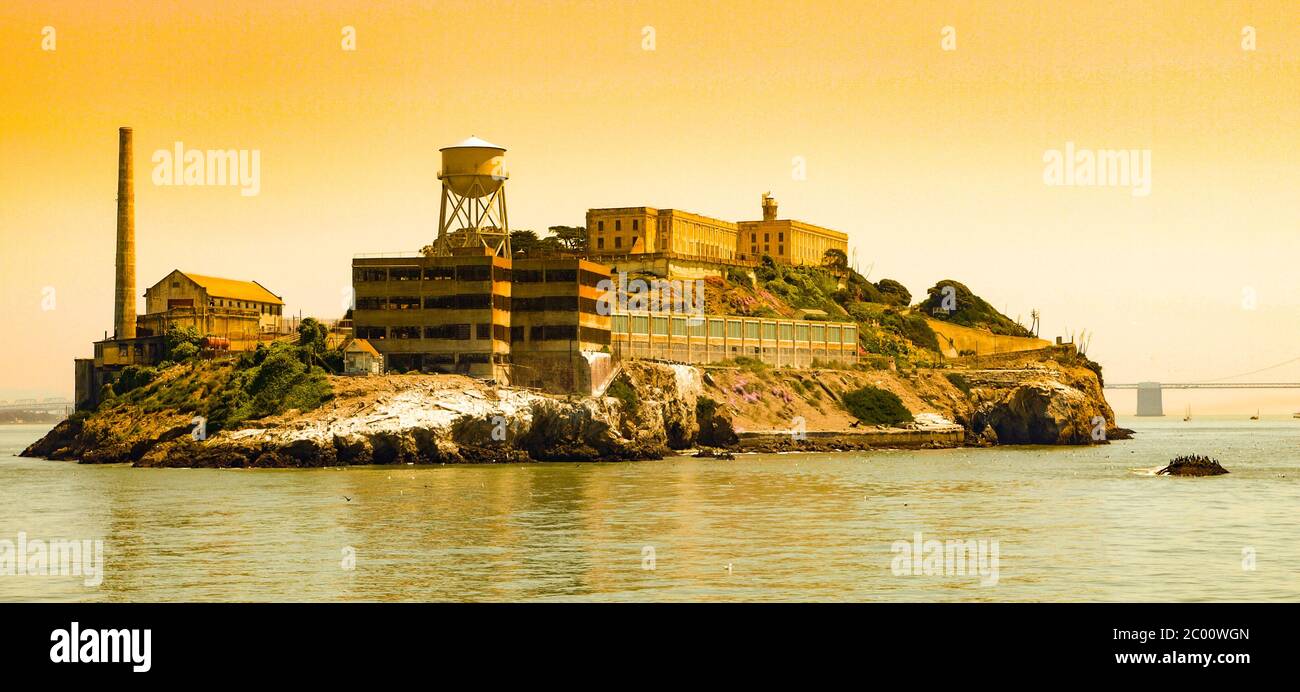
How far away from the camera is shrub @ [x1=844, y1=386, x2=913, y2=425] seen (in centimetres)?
14825

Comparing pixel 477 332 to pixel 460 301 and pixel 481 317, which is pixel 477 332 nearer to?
pixel 481 317

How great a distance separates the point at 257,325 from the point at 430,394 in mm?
37345

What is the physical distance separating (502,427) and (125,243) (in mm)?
46705

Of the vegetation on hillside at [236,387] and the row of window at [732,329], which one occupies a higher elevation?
the row of window at [732,329]

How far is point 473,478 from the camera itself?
90.6 m

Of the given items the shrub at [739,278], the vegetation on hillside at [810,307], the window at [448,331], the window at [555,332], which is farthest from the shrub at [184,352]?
the shrub at [739,278]

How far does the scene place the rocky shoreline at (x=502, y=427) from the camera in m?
104

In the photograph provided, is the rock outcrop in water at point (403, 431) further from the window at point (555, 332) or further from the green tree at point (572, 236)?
the green tree at point (572, 236)

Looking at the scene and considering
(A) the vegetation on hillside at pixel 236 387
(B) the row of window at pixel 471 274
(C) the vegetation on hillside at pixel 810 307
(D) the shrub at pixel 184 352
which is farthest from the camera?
(C) the vegetation on hillside at pixel 810 307

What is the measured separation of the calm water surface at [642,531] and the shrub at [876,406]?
136ft

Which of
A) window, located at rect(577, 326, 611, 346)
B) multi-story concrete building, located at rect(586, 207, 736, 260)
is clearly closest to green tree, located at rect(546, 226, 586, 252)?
multi-story concrete building, located at rect(586, 207, 736, 260)

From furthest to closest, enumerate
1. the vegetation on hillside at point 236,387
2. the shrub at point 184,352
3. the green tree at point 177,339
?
the green tree at point 177,339 → the shrub at point 184,352 → the vegetation on hillside at point 236,387

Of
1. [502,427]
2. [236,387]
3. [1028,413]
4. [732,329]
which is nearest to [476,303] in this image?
[502,427]
